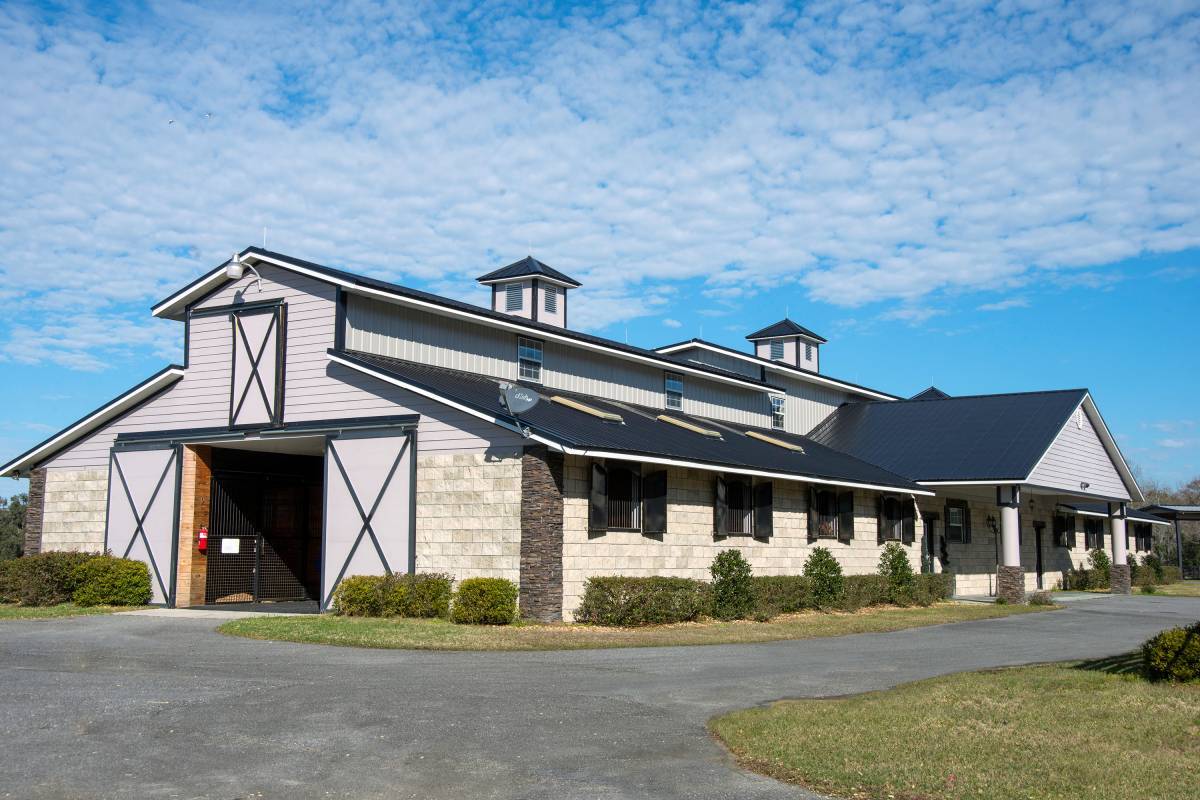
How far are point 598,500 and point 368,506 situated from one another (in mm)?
4688

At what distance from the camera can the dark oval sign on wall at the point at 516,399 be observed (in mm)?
20688

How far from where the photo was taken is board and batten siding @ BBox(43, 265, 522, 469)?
21.3 m

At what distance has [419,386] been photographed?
2130cm

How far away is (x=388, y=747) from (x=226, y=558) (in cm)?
1772

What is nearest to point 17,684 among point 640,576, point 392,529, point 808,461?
point 392,529

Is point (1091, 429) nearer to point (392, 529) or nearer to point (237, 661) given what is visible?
point (392, 529)

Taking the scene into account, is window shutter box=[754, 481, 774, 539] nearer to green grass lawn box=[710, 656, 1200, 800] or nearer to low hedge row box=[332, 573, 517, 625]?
low hedge row box=[332, 573, 517, 625]

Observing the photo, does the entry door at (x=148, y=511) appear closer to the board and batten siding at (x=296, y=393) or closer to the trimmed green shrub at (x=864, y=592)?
the board and batten siding at (x=296, y=393)

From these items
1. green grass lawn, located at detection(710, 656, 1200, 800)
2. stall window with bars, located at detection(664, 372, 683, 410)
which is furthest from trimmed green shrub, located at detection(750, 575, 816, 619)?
green grass lawn, located at detection(710, 656, 1200, 800)

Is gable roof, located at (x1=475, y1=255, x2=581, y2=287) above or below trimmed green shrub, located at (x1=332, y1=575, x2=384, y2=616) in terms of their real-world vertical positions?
above

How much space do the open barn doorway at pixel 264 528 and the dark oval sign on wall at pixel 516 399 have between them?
5.73 m

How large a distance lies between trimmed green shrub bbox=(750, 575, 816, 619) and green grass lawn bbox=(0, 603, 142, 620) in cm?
1326

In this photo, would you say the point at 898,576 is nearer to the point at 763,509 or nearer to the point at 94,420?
the point at 763,509

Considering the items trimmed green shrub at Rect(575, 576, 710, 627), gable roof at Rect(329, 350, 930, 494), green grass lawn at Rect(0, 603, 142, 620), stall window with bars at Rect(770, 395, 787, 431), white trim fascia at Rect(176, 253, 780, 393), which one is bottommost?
green grass lawn at Rect(0, 603, 142, 620)
